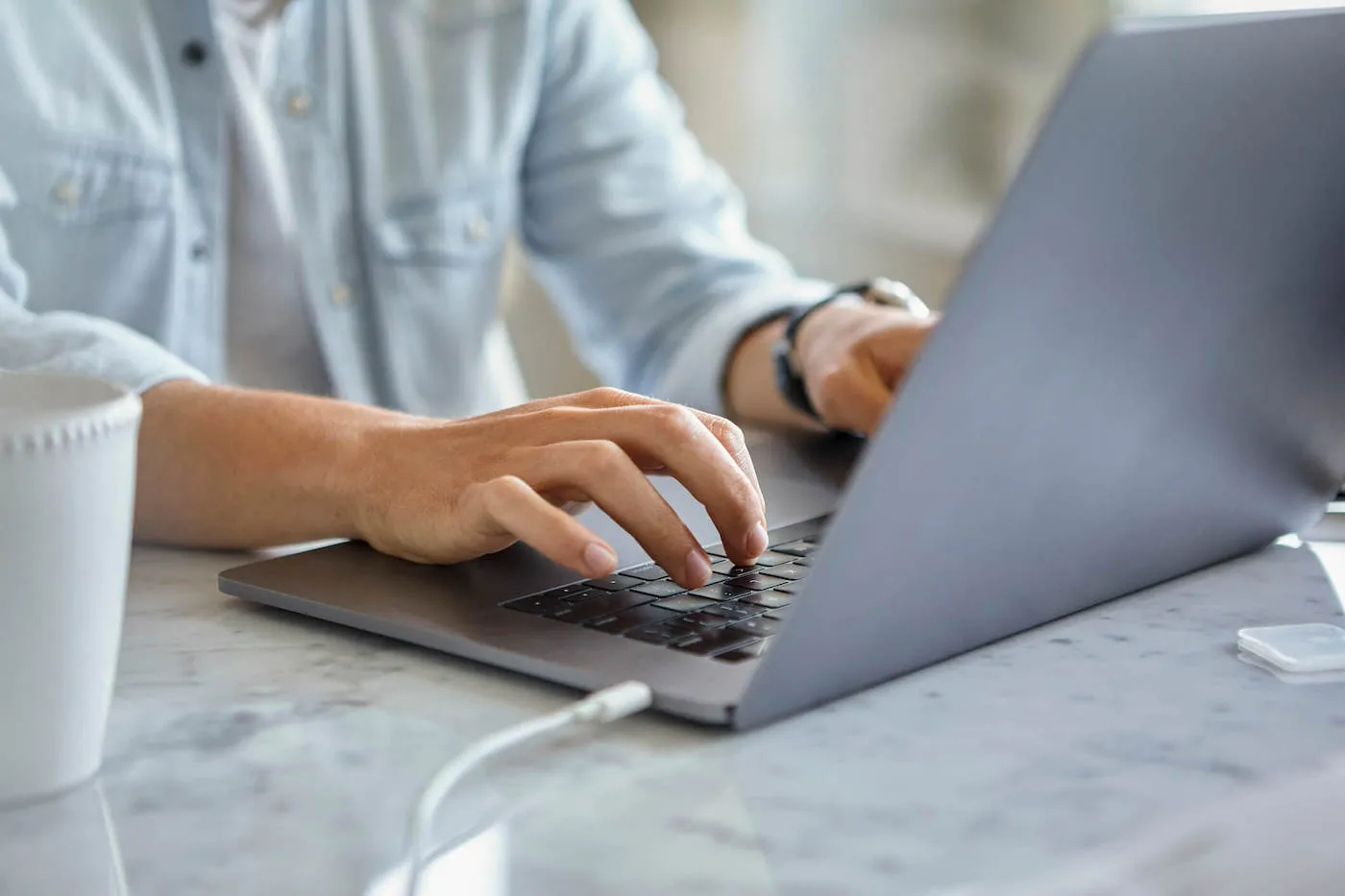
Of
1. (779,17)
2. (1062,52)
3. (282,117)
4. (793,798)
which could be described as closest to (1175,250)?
(793,798)

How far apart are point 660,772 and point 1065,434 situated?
0.19 metres

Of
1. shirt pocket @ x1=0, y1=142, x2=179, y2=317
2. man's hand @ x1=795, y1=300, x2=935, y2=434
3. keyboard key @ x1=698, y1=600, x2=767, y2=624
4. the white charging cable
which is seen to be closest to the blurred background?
shirt pocket @ x1=0, y1=142, x2=179, y2=317

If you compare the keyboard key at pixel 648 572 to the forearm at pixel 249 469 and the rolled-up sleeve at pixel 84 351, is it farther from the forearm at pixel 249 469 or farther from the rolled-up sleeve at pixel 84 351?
the rolled-up sleeve at pixel 84 351

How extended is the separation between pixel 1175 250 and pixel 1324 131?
101mm

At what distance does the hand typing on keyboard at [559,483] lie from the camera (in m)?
0.65

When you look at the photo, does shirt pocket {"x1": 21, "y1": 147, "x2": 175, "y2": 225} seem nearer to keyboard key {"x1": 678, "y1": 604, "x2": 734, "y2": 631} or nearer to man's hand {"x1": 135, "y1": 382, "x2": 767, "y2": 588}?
man's hand {"x1": 135, "y1": 382, "x2": 767, "y2": 588}

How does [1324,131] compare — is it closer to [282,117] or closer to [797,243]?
[282,117]

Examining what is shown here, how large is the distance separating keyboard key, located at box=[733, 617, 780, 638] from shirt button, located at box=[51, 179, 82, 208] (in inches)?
34.6

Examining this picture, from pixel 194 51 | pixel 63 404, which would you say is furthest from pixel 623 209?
pixel 63 404

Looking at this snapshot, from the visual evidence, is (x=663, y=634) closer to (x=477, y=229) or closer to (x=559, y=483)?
(x=559, y=483)

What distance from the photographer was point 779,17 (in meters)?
2.67

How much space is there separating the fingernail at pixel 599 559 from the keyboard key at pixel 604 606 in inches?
0.5

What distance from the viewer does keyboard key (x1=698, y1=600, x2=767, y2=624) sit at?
1.99 ft

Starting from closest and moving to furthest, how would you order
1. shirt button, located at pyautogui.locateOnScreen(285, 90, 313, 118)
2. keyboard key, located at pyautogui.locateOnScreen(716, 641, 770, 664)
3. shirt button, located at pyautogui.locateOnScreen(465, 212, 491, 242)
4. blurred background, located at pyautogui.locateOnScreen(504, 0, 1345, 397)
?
1. keyboard key, located at pyautogui.locateOnScreen(716, 641, 770, 664)
2. shirt button, located at pyautogui.locateOnScreen(285, 90, 313, 118)
3. shirt button, located at pyautogui.locateOnScreen(465, 212, 491, 242)
4. blurred background, located at pyautogui.locateOnScreen(504, 0, 1345, 397)
